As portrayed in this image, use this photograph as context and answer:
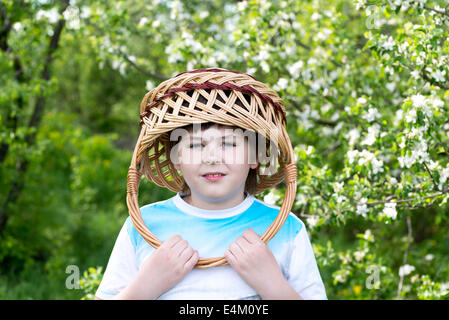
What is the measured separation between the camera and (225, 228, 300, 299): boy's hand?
5.49 feet

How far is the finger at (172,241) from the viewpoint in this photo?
173cm

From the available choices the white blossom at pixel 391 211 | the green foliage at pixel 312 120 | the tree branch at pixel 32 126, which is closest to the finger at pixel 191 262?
the green foliage at pixel 312 120

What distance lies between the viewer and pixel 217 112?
1.69m

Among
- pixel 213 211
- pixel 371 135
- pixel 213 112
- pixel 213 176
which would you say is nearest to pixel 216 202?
pixel 213 211

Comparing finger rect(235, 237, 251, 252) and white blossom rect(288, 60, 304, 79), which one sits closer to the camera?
finger rect(235, 237, 251, 252)

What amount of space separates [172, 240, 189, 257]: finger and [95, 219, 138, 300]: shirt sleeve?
22cm

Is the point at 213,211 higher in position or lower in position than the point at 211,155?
lower

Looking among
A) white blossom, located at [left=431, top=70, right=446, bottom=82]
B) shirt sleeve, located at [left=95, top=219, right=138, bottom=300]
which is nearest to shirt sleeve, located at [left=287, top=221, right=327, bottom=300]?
shirt sleeve, located at [left=95, top=219, right=138, bottom=300]

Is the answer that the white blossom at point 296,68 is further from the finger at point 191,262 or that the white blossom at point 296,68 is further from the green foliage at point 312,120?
the finger at point 191,262

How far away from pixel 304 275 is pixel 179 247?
474mm

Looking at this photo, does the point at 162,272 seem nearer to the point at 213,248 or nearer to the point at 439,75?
the point at 213,248

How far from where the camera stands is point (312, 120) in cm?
350

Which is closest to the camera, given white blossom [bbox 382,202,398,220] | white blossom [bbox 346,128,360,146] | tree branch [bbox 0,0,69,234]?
white blossom [bbox 382,202,398,220]

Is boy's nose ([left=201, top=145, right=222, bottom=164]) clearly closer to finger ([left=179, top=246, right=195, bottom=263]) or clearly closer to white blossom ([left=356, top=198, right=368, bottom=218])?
finger ([left=179, top=246, right=195, bottom=263])
